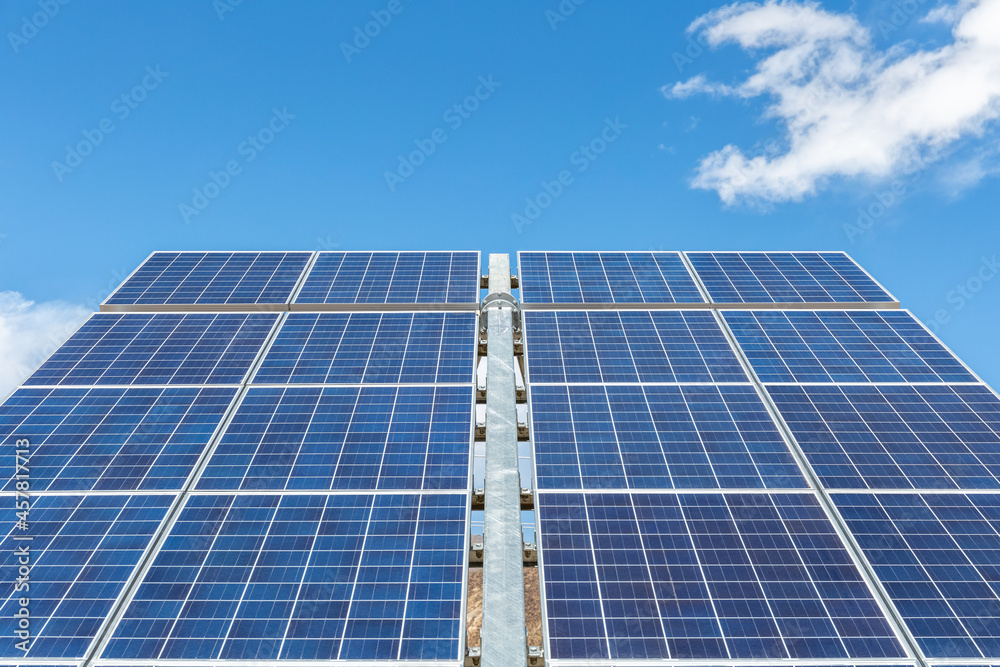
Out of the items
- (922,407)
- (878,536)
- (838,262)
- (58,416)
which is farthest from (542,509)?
(838,262)

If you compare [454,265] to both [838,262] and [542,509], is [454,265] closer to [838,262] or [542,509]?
[542,509]

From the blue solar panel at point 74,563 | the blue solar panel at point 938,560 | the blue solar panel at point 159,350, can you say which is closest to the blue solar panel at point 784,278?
the blue solar panel at point 938,560

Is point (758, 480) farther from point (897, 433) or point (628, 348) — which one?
point (628, 348)

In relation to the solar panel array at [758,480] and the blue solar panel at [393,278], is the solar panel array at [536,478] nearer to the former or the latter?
the solar panel array at [758,480]

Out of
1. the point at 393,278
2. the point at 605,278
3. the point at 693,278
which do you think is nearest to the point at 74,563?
the point at 393,278

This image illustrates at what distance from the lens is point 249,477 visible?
13.1 m

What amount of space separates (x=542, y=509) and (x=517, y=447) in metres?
2.51

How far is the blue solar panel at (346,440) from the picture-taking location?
13.0 meters

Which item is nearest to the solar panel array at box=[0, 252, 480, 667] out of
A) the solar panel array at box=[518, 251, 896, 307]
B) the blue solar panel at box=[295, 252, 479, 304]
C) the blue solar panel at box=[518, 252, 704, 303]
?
the blue solar panel at box=[295, 252, 479, 304]

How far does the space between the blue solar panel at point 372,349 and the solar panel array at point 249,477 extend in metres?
0.06

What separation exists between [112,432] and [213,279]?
7600 millimetres

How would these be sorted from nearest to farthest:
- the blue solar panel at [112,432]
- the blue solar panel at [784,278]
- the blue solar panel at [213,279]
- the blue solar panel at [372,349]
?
the blue solar panel at [112,432], the blue solar panel at [372,349], the blue solar panel at [213,279], the blue solar panel at [784,278]

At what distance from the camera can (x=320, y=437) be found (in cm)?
1404

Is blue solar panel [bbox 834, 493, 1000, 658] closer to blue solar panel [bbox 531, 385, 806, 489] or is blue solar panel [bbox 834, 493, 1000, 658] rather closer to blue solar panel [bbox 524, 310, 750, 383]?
blue solar panel [bbox 531, 385, 806, 489]
